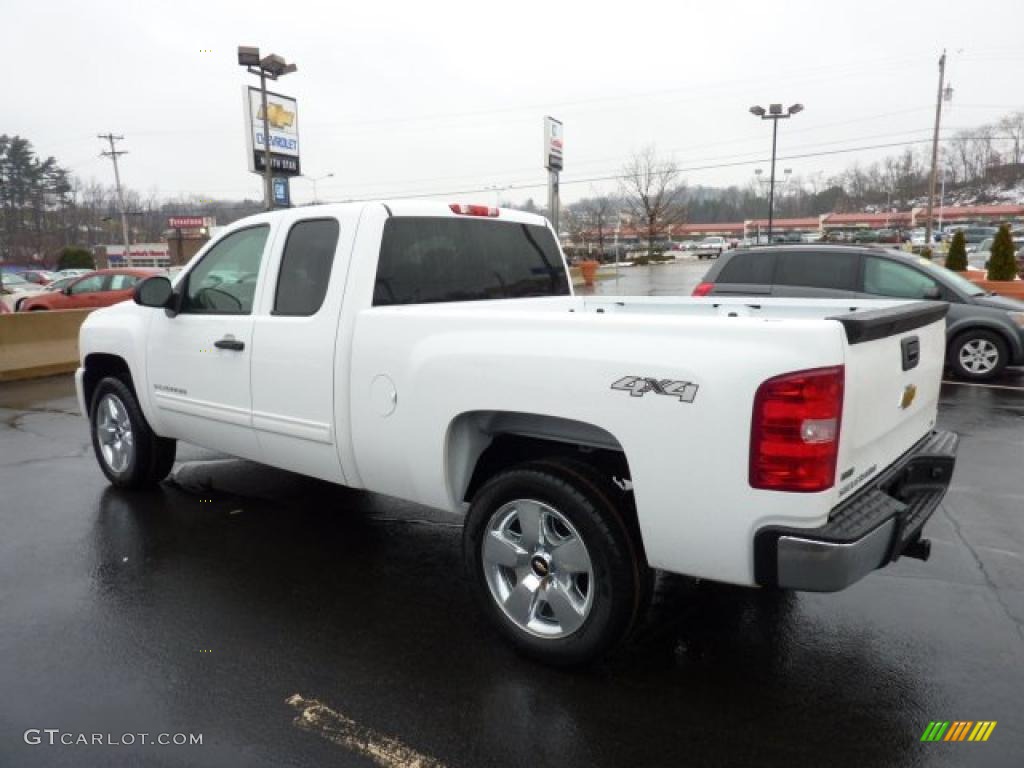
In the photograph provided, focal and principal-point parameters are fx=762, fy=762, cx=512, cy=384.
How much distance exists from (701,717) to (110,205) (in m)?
119

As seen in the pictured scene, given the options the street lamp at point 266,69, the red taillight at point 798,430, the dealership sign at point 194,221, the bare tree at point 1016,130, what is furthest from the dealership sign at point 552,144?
the bare tree at point 1016,130

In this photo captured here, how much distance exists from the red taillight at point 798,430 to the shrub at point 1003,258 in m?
18.9

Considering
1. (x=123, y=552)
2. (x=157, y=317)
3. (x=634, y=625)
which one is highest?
(x=157, y=317)

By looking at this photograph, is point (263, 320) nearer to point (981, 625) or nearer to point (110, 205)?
point (981, 625)

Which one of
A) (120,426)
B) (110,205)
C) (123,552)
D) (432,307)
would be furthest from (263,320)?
(110,205)

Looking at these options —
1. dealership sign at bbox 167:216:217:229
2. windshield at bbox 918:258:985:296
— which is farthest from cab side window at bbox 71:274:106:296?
dealership sign at bbox 167:216:217:229

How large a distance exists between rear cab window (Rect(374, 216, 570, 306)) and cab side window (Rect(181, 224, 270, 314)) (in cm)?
101

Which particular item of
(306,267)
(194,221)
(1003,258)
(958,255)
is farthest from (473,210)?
(194,221)

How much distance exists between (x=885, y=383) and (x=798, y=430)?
2.13 feet

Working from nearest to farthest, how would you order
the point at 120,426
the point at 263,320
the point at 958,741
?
the point at 958,741 < the point at 263,320 < the point at 120,426

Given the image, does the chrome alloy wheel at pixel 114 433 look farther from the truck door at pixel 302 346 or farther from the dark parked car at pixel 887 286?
the dark parked car at pixel 887 286

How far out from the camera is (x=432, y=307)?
12.0ft

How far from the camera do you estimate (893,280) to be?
30.3 feet

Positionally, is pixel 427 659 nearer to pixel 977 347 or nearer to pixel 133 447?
pixel 133 447
